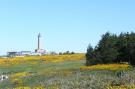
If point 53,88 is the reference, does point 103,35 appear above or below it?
above

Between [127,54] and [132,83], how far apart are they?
43.2m

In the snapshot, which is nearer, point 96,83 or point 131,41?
point 96,83

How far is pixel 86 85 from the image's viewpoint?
25.2m

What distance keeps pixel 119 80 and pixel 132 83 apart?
2329 mm

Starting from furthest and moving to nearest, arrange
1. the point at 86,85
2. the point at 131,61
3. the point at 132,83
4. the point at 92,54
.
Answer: the point at 92,54 < the point at 131,61 < the point at 86,85 < the point at 132,83

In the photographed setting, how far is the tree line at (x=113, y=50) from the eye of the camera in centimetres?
6600

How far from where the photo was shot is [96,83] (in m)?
25.3

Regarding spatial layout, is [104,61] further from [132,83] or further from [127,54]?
[132,83]

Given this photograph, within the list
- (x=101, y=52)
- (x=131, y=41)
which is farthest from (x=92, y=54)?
(x=131, y=41)

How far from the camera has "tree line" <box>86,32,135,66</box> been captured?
6600 cm

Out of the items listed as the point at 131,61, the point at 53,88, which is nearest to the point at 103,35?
the point at 131,61

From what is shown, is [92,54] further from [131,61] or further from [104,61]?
[131,61]

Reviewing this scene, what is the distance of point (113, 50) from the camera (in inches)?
2603

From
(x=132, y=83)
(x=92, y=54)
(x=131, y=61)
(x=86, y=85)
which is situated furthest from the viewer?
(x=92, y=54)
